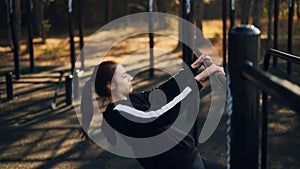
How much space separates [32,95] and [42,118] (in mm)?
1069

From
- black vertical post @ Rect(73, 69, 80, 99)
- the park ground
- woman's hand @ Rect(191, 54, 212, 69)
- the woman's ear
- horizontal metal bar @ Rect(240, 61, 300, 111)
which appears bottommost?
the park ground

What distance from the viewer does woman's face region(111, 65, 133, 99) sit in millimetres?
2420

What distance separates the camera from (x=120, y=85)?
8.00 feet

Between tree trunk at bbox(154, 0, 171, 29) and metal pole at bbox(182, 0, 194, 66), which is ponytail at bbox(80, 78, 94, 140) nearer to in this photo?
metal pole at bbox(182, 0, 194, 66)

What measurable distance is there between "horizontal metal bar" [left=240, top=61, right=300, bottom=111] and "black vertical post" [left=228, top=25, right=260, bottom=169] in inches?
1.5

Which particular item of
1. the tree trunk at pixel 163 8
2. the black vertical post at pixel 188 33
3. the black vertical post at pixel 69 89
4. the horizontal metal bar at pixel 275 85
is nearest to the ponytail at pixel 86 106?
the horizontal metal bar at pixel 275 85

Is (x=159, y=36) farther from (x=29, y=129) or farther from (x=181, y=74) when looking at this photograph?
(x=181, y=74)

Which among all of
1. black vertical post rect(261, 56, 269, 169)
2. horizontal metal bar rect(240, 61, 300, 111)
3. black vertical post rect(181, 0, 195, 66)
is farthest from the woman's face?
black vertical post rect(181, 0, 195, 66)

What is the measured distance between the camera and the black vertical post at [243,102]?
1.31m

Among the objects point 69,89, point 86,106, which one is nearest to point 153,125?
point 86,106

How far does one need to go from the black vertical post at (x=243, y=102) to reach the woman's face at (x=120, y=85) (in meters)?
1.06

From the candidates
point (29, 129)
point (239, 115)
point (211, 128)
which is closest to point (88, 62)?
point (29, 129)

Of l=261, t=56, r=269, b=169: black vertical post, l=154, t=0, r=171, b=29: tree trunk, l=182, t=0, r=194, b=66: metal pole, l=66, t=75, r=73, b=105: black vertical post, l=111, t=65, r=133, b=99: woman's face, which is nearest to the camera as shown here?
l=111, t=65, r=133, b=99: woman's face

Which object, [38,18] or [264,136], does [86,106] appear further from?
[38,18]
